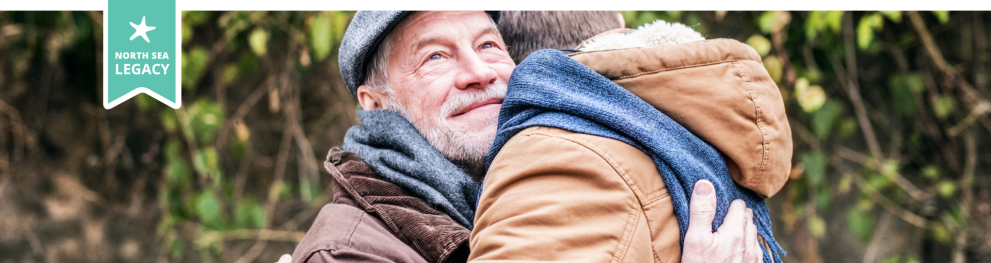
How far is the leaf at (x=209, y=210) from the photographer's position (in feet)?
7.39

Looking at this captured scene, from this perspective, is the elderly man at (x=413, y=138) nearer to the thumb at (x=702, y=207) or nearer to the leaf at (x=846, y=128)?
the thumb at (x=702, y=207)

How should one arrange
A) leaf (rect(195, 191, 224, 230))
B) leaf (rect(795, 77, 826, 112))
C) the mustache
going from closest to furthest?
1. the mustache
2. leaf (rect(795, 77, 826, 112))
3. leaf (rect(195, 191, 224, 230))

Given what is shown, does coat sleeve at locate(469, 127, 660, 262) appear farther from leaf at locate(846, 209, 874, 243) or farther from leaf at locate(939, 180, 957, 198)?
leaf at locate(939, 180, 957, 198)

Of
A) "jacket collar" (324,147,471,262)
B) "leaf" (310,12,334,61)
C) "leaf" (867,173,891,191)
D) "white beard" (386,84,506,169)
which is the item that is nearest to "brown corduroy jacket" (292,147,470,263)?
"jacket collar" (324,147,471,262)

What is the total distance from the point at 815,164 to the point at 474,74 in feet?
5.05

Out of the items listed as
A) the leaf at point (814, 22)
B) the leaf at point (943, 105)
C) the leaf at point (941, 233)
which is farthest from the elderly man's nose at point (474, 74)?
the leaf at point (941, 233)

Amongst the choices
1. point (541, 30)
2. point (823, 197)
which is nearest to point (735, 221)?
point (541, 30)

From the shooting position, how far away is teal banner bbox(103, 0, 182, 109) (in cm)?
138

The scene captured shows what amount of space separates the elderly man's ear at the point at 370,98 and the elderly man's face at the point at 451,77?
0.05 metres

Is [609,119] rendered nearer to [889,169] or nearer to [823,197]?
[823,197]

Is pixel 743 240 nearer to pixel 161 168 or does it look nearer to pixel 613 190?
pixel 613 190

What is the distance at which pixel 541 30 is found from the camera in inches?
55.4

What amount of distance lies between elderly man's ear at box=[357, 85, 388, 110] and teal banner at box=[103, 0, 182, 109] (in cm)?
42

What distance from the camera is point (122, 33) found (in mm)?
1392
